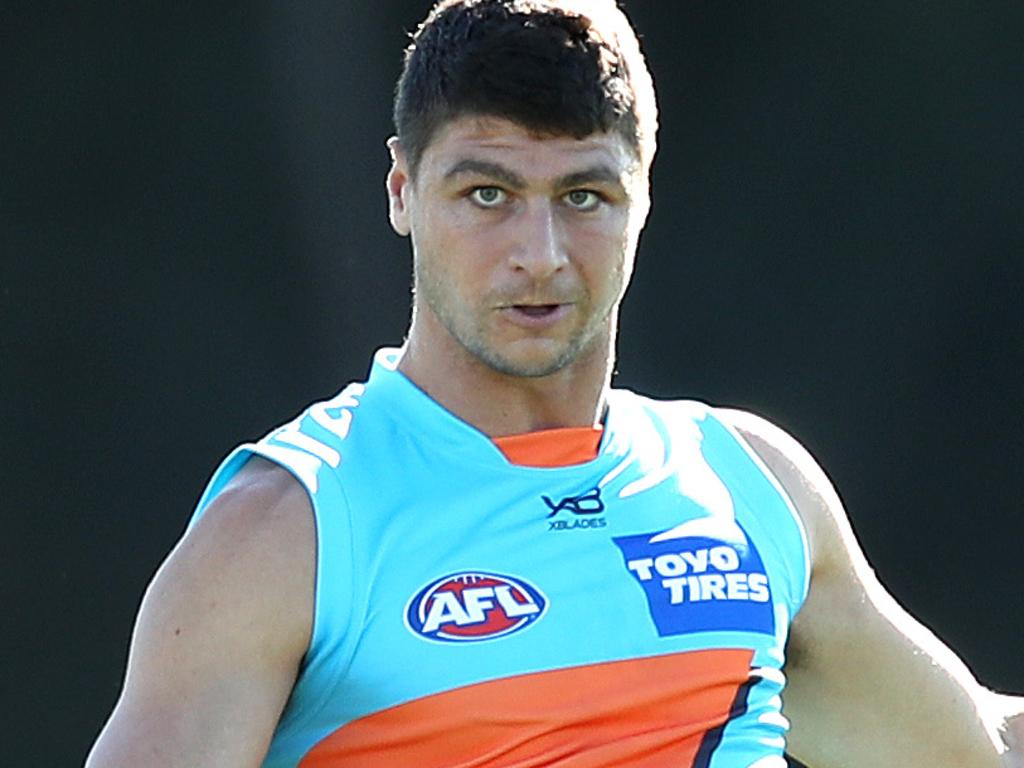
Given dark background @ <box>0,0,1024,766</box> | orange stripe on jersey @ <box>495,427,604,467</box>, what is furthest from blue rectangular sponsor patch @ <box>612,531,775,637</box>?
dark background @ <box>0,0,1024,766</box>

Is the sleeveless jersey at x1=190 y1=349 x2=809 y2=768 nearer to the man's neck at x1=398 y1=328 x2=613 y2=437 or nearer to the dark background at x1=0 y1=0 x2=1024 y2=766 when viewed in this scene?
the man's neck at x1=398 y1=328 x2=613 y2=437

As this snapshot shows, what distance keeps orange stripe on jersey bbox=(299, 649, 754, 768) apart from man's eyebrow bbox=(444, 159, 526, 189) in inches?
18.4

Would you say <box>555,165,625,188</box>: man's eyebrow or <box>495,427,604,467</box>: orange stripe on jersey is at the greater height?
<box>555,165,625,188</box>: man's eyebrow

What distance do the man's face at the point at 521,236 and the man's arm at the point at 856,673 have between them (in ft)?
1.11

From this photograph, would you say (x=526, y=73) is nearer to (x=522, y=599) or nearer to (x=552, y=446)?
(x=552, y=446)

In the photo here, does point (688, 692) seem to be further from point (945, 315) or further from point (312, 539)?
point (945, 315)

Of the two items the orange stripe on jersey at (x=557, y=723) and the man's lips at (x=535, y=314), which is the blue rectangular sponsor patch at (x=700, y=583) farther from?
the man's lips at (x=535, y=314)

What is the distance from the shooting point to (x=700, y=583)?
217 centimetres

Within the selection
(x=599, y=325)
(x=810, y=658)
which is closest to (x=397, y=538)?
(x=599, y=325)

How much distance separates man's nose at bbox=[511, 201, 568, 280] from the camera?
2.08 meters

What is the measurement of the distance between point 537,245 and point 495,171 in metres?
0.08

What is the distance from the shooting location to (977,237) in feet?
12.1

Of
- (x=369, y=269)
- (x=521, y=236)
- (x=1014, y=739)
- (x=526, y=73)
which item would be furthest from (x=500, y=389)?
(x=369, y=269)

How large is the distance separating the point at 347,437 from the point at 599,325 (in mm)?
278
